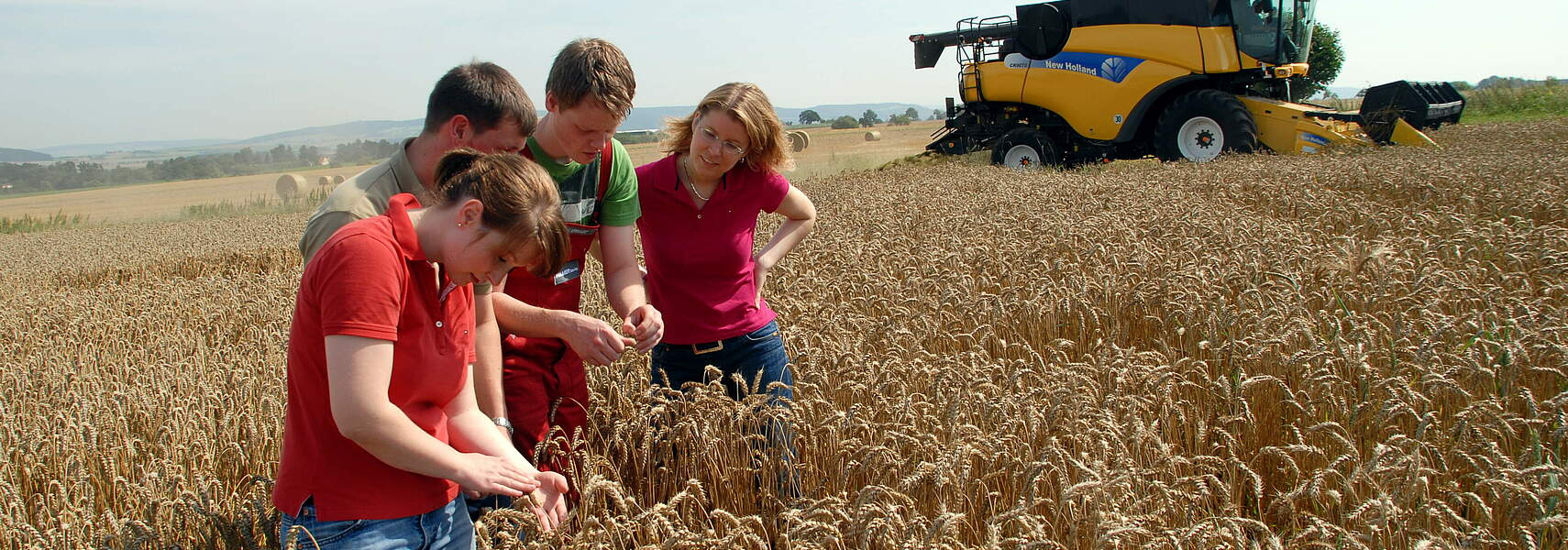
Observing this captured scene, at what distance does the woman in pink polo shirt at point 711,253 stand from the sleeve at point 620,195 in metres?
0.15

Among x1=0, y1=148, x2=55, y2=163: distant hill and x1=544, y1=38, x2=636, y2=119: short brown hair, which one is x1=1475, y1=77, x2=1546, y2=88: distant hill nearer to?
x1=544, y1=38, x2=636, y2=119: short brown hair

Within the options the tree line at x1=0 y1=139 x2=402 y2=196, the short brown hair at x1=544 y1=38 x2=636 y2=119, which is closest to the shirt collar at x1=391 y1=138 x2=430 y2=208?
the short brown hair at x1=544 y1=38 x2=636 y2=119

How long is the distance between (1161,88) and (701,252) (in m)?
12.5

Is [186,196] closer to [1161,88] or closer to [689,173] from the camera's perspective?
[1161,88]

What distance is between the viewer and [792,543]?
6.53 feet

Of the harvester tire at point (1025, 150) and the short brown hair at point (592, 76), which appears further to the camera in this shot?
the harvester tire at point (1025, 150)

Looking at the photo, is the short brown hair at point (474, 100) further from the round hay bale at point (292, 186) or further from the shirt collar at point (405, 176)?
the round hay bale at point (292, 186)

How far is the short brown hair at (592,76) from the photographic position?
2.40m

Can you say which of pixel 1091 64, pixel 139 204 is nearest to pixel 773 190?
pixel 1091 64

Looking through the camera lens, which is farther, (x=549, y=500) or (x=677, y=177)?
(x=677, y=177)

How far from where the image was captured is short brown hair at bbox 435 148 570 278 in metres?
1.71

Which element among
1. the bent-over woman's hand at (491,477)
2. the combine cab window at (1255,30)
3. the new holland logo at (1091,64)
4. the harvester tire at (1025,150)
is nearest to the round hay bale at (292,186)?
the harvester tire at (1025,150)

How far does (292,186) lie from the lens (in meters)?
31.2

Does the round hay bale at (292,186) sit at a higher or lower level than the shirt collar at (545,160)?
lower
